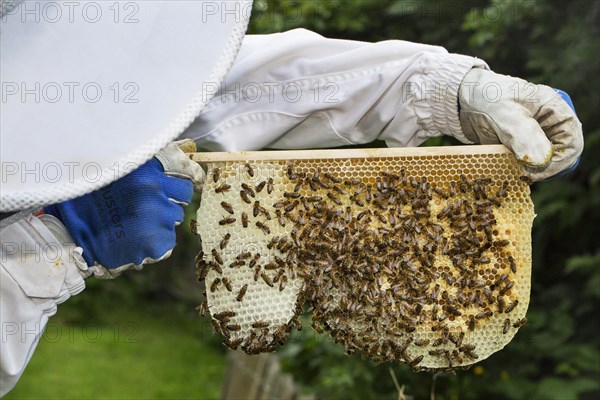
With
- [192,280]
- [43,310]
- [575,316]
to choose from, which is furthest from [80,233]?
[192,280]

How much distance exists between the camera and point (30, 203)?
237 centimetres

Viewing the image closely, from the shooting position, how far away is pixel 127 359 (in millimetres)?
9859

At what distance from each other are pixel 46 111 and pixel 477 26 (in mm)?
4296

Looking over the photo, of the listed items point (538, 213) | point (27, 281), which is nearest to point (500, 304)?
point (27, 281)

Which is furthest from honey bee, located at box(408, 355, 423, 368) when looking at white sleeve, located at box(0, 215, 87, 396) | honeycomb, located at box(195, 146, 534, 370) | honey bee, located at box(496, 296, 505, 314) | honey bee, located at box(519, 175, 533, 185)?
white sleeve, located at box(0, 215, 87, 396)

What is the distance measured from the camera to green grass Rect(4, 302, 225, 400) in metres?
8.92

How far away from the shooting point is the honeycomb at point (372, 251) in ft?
10.9

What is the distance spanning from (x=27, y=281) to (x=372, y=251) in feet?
4.29

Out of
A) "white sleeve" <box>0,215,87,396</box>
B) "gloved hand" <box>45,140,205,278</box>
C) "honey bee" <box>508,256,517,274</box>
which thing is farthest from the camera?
"honey bee" <box>508,256,517,274</box>

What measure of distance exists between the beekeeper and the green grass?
5948 millimetres

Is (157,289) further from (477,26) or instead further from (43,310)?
(43,310)

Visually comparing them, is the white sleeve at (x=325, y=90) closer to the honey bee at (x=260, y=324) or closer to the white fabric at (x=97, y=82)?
the honey bee at (x=260, y=324)

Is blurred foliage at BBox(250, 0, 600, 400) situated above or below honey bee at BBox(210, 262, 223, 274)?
below

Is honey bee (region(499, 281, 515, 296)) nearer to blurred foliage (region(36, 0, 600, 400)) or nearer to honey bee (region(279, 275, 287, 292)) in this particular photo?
honey bee (region(279, 275, 287, 292))
